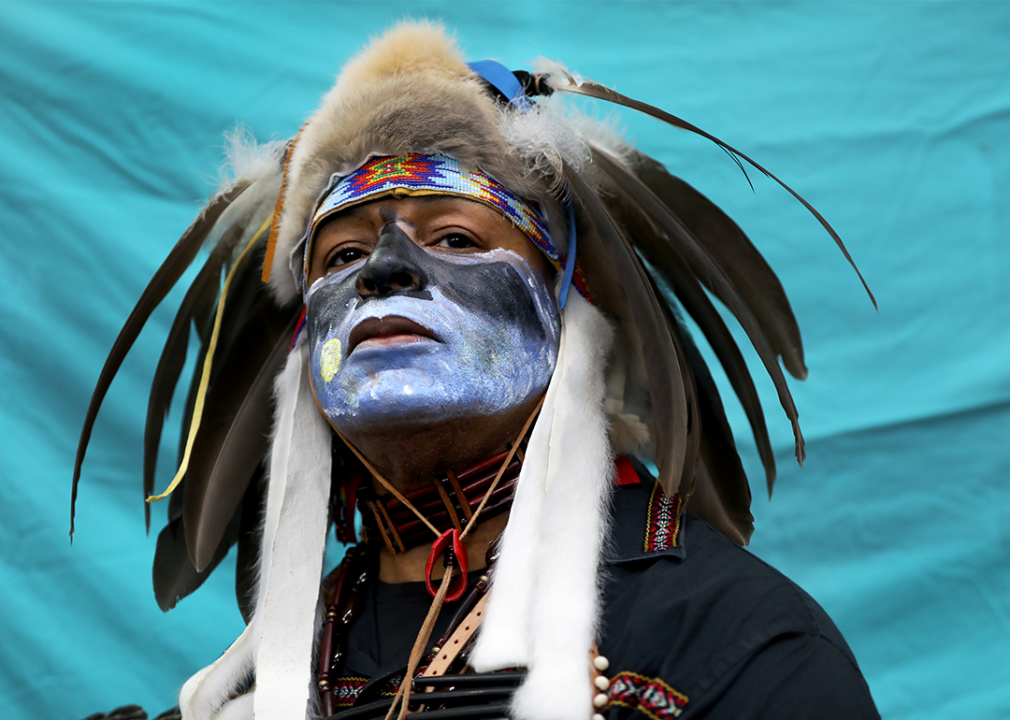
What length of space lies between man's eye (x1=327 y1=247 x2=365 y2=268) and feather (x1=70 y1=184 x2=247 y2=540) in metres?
0.49

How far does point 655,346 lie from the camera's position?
1.76 m

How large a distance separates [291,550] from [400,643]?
31 cm

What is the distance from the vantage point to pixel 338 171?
202 cm

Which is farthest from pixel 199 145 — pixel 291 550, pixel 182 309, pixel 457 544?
pixel 457 544

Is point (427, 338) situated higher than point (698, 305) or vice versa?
point (698, 305)

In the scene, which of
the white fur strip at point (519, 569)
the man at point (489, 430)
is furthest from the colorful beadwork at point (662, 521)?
the white fur strip at point (519, 569)

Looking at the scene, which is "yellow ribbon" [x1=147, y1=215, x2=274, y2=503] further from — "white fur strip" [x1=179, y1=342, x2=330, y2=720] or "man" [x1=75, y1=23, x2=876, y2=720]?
"white fur strip" [x1=179, y1=342, x2=330, y2=720]

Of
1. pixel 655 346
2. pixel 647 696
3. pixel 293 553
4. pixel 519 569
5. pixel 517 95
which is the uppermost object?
pixel 517 95

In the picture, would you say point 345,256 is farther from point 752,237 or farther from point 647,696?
point 752,237

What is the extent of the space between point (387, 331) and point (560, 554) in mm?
543

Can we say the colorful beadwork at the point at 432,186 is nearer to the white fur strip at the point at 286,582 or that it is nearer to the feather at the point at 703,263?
the feather at the point at 703,263

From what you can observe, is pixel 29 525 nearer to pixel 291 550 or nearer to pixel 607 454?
pixel 291 550

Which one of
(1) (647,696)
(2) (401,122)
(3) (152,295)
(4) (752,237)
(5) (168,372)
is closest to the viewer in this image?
(1) (647,696)

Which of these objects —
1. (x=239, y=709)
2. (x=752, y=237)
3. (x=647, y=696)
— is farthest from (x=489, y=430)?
(x=752, y=237)
